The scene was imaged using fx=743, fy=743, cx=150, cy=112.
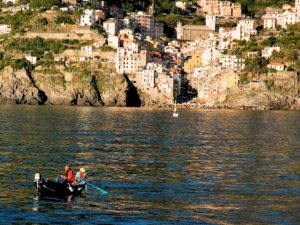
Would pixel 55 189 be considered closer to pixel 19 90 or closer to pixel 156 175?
pixel 156 175

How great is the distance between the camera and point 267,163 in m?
43.4

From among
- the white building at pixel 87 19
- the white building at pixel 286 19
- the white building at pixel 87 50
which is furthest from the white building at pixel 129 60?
the white building at pixel 286 19

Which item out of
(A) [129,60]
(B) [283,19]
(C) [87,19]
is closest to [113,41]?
(C) [87,19]

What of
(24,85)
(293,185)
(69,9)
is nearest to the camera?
(293,185)

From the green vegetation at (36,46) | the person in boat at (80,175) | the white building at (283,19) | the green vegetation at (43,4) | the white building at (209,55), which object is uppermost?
the green vegetation at (43,4)

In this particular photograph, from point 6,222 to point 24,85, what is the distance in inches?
4359

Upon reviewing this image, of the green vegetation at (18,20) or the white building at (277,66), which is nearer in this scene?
the white building at (277,66)

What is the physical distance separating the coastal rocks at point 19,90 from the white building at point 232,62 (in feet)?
122

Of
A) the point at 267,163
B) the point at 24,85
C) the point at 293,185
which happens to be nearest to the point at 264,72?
the point at 24,85

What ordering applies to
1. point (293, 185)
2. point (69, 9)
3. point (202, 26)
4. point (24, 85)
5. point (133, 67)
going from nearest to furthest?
point (293, 185), point (24, 85), point (133, 67), point (69, 9), point (202, 26)

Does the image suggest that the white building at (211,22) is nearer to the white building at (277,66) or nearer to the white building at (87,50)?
the white building at (277,66)

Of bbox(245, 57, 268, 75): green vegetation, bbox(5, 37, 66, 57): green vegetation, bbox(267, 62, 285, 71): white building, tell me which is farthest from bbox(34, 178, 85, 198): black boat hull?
bbox(5, 37, 66, 57): green vegetation

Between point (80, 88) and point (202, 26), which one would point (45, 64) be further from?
point (202, 26)

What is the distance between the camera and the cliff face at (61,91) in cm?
13269
